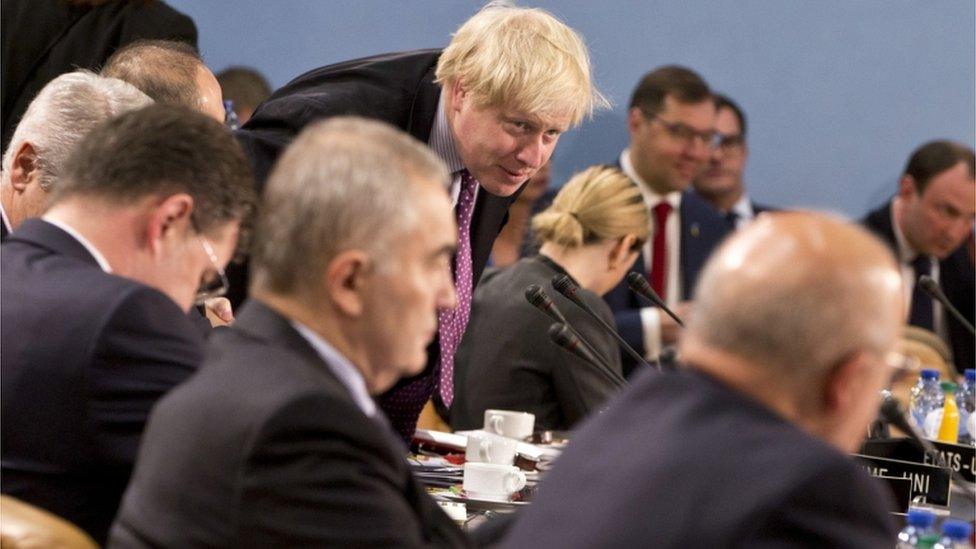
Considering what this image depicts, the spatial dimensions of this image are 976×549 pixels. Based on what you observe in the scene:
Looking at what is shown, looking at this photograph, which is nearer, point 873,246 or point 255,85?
point 873,246

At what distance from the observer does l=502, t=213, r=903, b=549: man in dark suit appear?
3.98 ft

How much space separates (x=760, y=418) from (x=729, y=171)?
4959mm

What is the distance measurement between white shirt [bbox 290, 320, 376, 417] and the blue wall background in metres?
4.31

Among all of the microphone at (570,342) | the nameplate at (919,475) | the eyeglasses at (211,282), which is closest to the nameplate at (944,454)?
the nameplate at (919,475)

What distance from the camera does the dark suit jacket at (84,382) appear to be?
1.75 m

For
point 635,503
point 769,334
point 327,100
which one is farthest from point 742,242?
point 327,100

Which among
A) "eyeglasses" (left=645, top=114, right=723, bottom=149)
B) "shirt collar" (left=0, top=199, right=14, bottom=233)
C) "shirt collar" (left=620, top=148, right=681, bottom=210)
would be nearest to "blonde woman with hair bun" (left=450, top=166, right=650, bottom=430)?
"shirt collar" (left=620, top=148, right=681, bottom=210)

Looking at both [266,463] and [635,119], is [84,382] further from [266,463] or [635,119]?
[635,119]

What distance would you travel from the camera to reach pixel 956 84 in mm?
6125

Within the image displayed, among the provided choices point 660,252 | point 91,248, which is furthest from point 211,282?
point 660,252

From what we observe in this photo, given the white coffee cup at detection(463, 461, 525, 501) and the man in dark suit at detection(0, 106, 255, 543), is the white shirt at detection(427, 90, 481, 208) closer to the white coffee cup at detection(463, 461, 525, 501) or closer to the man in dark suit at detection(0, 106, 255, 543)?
the white coffee cup at detection(463, 461, 525, 501)

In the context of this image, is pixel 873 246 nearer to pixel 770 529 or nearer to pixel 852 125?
pixel 770 529

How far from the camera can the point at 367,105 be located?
298 centimetres

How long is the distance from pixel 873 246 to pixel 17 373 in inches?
39.1
